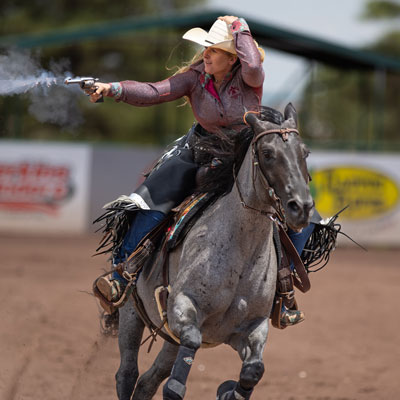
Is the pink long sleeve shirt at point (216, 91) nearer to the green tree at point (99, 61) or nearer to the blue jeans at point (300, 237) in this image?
the blue jeans at point (300, 237)

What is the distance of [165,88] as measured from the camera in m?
4.41

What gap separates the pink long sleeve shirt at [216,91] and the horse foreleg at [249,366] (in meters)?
1.13

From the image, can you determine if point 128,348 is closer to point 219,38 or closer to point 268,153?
point 268,153

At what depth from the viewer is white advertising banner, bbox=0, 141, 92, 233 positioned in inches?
632

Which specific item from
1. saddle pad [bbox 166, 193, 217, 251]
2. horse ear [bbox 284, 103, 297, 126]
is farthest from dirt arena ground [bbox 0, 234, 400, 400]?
horse ear [bbox 284, 103, 297, 126]

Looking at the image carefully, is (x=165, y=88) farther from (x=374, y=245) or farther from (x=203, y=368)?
(x=374, y=245)

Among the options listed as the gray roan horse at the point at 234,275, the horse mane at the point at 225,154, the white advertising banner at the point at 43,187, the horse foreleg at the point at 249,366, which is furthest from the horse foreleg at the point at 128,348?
the white advertising banner at the point at 43,187

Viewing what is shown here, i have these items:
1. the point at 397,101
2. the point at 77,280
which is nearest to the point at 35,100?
the point at 77,280

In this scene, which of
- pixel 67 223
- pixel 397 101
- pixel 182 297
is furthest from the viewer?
pixel 397 101

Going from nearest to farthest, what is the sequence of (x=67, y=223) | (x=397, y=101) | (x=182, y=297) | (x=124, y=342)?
1. (x=182, y=297)
2. (x=124, y=342)
3. (x=67, y=223)
4. (x=397, y=101)

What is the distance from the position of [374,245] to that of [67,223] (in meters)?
6.46

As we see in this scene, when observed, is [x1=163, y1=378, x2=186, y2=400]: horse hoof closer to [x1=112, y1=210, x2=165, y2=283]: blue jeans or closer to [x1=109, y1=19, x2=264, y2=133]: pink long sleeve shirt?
[x1=112, y1=210, x2=165, y2=283]: blue jeans

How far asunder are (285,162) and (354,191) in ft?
42.9

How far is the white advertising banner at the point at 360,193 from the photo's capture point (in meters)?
16.3
